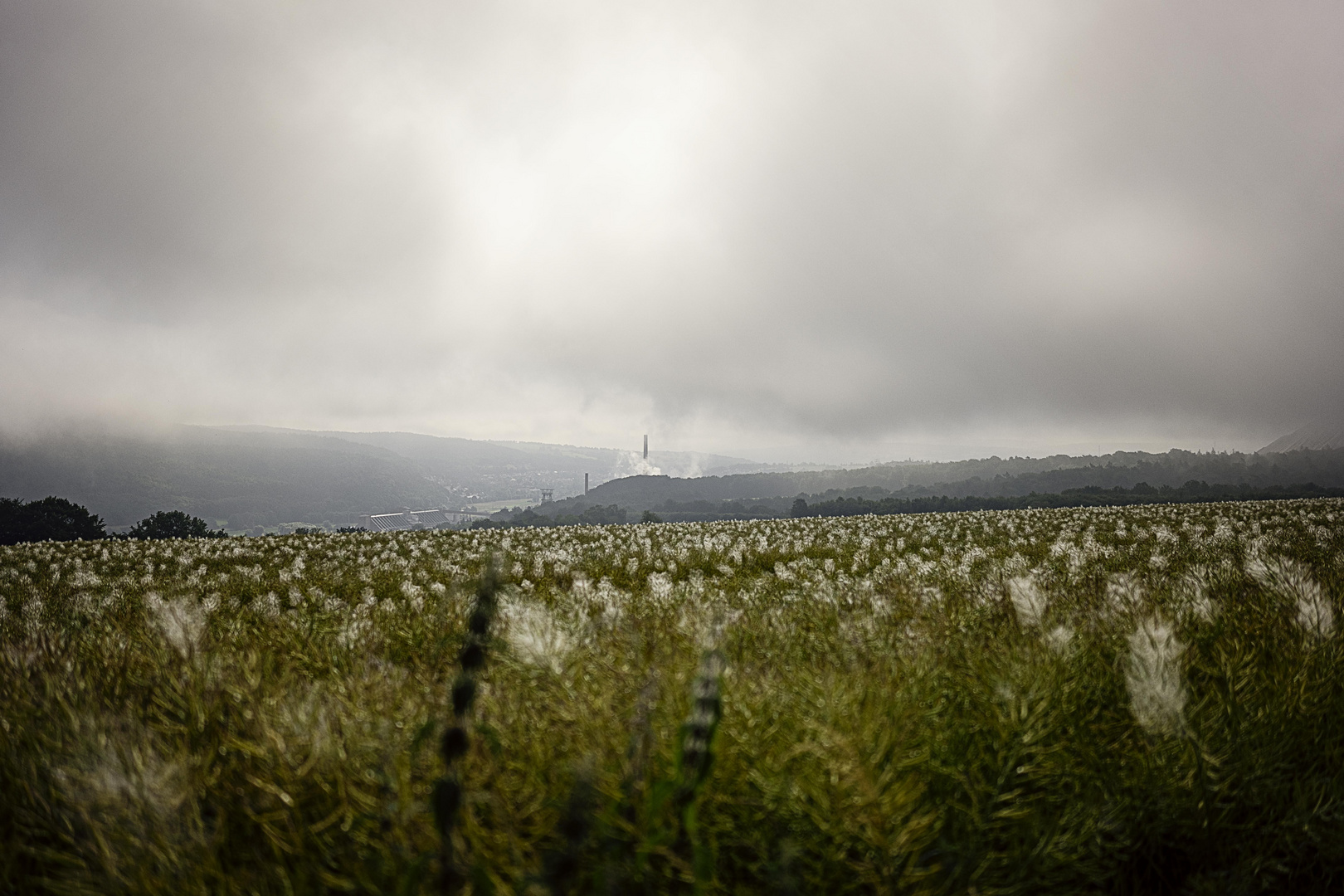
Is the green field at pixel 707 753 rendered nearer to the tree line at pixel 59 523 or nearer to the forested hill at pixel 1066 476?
the tree line at pixel 59 523

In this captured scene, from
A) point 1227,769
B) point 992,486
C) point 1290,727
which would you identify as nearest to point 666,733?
point 1227,769

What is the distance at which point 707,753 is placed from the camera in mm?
1333

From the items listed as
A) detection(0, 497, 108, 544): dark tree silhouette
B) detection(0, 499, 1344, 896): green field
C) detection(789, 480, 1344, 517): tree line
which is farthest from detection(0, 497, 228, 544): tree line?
detection(0, 499, 1344, 896): green field

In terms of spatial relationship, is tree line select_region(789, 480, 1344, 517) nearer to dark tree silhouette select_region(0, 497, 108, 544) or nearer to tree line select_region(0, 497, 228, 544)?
tree line select_region(0, 497, 228, 544)

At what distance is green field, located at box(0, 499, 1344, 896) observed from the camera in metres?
1.78

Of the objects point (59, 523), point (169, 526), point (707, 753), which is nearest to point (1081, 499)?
point (707, 753)

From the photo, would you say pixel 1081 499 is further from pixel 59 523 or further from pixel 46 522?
pixel 46 522

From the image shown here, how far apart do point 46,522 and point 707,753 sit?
6647 cm

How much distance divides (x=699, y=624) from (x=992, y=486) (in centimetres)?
13173

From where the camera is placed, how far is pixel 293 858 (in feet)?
6.40

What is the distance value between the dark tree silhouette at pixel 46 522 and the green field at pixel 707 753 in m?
56.7

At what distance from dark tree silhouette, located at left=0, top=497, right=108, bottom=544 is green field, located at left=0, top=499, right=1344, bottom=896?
56657mm

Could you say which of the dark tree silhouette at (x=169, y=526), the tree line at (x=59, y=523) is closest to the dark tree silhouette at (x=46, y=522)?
the tree line at (x=59, y=523)

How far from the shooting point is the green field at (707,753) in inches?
70.2
